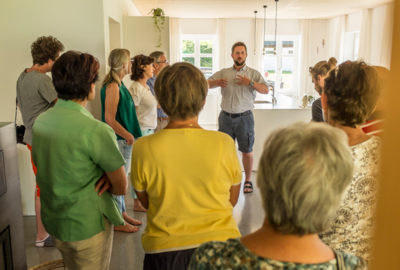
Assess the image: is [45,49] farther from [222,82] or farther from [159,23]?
[159,23]

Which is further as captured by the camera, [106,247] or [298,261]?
[106,247]

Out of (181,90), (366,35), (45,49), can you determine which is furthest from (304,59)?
(181,90)

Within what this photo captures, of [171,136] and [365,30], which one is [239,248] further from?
[365,30]

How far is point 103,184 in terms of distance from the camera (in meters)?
1.82

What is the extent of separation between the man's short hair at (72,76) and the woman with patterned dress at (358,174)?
3.77 feet

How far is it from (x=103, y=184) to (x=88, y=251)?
1.11 ft

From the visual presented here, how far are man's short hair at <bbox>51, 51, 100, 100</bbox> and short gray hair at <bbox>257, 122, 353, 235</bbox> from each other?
1.13 meters

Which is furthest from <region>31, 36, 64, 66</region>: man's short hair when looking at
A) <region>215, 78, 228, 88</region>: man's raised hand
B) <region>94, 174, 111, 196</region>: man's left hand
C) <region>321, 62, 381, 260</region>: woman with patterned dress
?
<region>321, 62, 381, 260</region>: woman with patterned dress

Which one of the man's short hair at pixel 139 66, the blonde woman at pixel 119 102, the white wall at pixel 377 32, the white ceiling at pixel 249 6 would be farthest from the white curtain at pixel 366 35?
the blonde woman at pixel 119 102

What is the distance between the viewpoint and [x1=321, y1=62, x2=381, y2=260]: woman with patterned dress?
4.91 feet

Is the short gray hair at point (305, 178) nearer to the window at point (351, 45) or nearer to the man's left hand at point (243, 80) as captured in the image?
the man's left hand at point (243, 80)

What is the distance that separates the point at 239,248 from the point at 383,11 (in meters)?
9.26

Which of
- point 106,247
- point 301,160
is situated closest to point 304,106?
point 106,247

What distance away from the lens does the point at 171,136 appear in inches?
57.9
